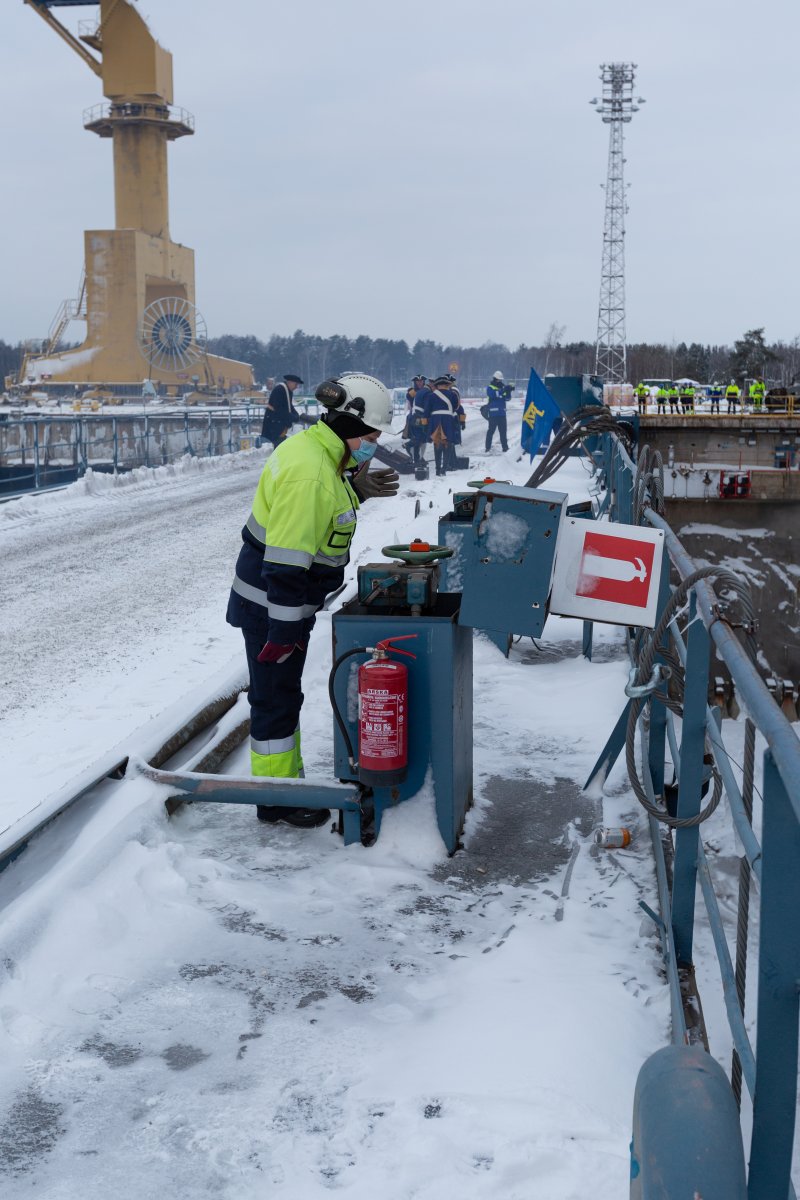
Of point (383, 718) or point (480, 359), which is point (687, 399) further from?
point (480, 359)

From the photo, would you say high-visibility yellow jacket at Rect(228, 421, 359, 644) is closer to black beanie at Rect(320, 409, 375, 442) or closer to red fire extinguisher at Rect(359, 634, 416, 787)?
black beanie at Rect(320, 409, 375, 442)

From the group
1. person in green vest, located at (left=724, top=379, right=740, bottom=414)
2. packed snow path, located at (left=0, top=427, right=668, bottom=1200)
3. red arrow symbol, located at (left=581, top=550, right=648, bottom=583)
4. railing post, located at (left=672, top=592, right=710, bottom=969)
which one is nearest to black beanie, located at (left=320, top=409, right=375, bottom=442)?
red arrow symbol, located at (left=581, top=550, right=648, bottom=583)

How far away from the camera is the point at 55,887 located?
12.3 ft

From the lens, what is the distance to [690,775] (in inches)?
118

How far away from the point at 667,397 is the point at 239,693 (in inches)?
1204

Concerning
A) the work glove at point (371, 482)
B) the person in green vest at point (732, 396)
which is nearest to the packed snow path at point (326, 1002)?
the work glove at point (371, 482)

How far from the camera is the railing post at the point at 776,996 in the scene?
1793 millimetres

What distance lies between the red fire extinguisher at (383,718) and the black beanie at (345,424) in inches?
34.6

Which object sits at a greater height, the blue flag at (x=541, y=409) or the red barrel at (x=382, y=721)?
the blue flag at (x=541, y=409)

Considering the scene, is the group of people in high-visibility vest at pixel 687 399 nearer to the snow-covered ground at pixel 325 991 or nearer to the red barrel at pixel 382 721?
the snow-covered ground at pixel 325 991

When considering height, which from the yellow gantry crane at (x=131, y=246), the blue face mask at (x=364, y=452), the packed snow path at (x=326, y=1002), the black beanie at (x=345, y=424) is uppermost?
the yellow gantry crane at (x=131, y=246)

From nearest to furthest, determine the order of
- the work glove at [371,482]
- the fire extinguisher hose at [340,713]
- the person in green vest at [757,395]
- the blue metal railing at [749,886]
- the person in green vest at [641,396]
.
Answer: the blue metal railing at [749,886] → the fire extinguisher hose at [340,713] → the work glove at [371,482] → the person in green vest at [641,396] → the person in green vest at [757,395]

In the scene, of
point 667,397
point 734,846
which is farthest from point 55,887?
point 667,397

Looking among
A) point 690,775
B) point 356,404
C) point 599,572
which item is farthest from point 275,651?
point 690,775
